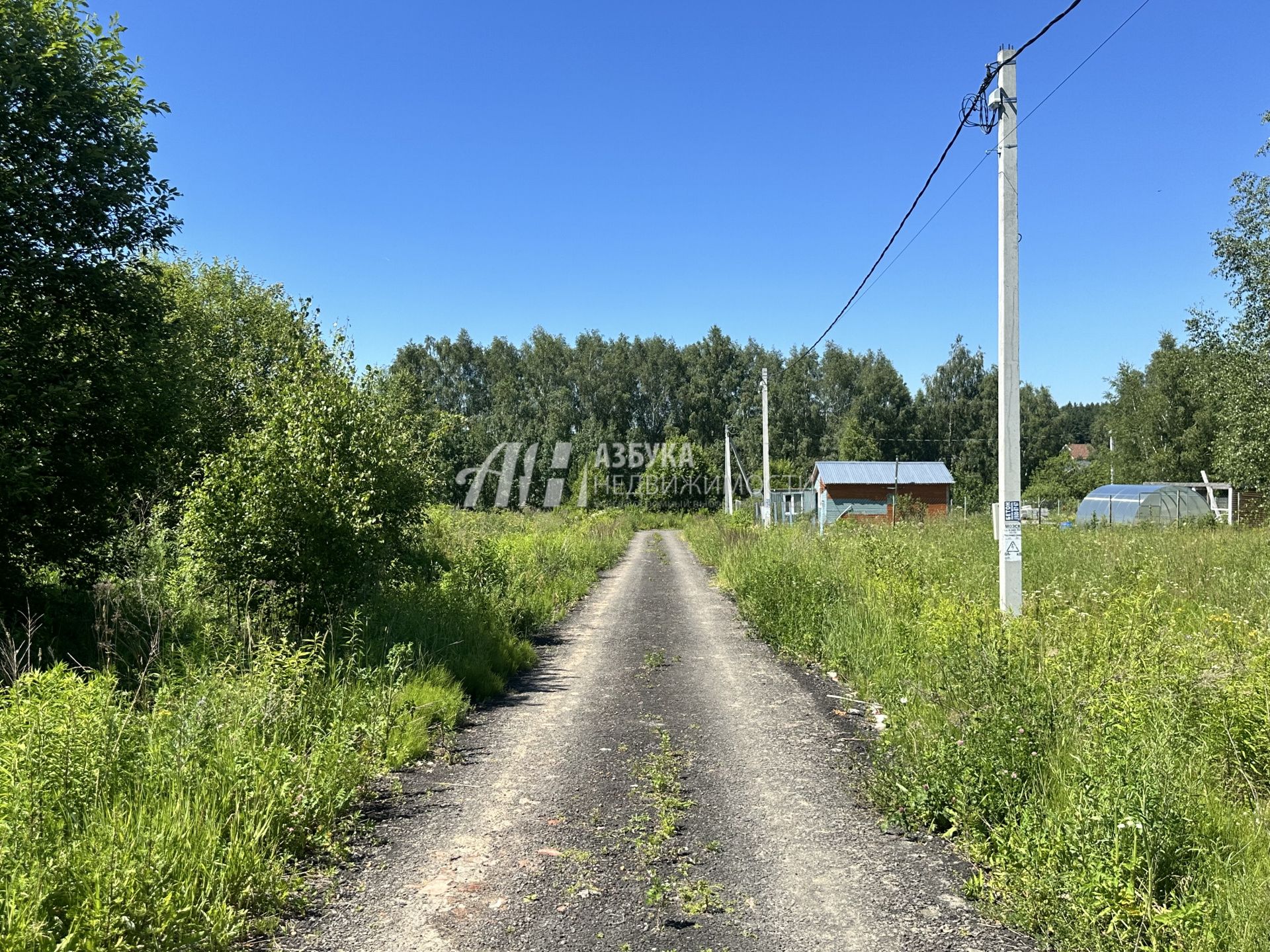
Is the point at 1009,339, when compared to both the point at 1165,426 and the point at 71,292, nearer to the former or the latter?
the point at 71,292

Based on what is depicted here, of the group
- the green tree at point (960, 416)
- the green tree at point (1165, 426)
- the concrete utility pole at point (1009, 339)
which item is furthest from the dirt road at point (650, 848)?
the green tree at point (960, 416)

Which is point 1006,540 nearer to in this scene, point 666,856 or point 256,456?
point 666,856

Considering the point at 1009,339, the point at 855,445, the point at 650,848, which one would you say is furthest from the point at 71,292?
the point at 855,445

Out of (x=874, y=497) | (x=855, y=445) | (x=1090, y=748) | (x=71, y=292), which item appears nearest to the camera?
(x=1090, y=748)

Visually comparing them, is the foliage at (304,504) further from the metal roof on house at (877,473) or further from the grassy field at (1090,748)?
the metal roof on house at (877,473)

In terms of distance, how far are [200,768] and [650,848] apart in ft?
8.41

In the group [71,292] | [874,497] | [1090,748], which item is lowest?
[1090,748]

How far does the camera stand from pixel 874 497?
47.0 m

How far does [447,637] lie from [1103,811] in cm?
667

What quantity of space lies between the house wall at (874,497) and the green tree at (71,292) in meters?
39.5

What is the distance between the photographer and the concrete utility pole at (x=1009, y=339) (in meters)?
7.43

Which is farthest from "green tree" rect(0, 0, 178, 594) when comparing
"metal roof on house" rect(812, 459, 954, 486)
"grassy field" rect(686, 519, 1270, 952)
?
"metal roof on house" rect(812, 459, 954, 486)

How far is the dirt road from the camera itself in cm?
331

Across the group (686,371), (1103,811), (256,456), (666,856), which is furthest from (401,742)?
(686,371)
